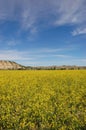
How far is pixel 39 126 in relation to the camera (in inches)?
348

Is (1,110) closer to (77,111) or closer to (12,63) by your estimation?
(77,111)

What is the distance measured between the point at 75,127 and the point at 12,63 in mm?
146466

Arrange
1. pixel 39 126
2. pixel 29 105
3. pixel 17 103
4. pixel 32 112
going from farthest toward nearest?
pixel 17 103, pixel 29 105, pixel 32 112, pixel 39 126

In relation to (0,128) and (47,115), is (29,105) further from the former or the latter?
(0,128)

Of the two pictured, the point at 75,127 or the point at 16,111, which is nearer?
the point at 75,127

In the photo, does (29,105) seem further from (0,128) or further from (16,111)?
(0,128)

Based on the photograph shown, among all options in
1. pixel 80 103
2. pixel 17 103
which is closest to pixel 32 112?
pixel 17 103

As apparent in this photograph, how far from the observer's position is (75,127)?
818cm

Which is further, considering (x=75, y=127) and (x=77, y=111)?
(x=77, y=111)

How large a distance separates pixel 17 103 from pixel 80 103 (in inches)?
128

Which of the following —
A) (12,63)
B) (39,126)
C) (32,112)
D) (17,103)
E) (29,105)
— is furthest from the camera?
(12,63)

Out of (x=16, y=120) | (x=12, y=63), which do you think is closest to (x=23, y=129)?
(x=16, y=120)

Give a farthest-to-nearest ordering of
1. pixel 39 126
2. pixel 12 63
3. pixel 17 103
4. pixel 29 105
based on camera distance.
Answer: pixel 12 63, pixel 17 103, pixel 29 105, pixel 39 126

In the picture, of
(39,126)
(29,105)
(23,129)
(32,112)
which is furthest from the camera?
(29,105)
